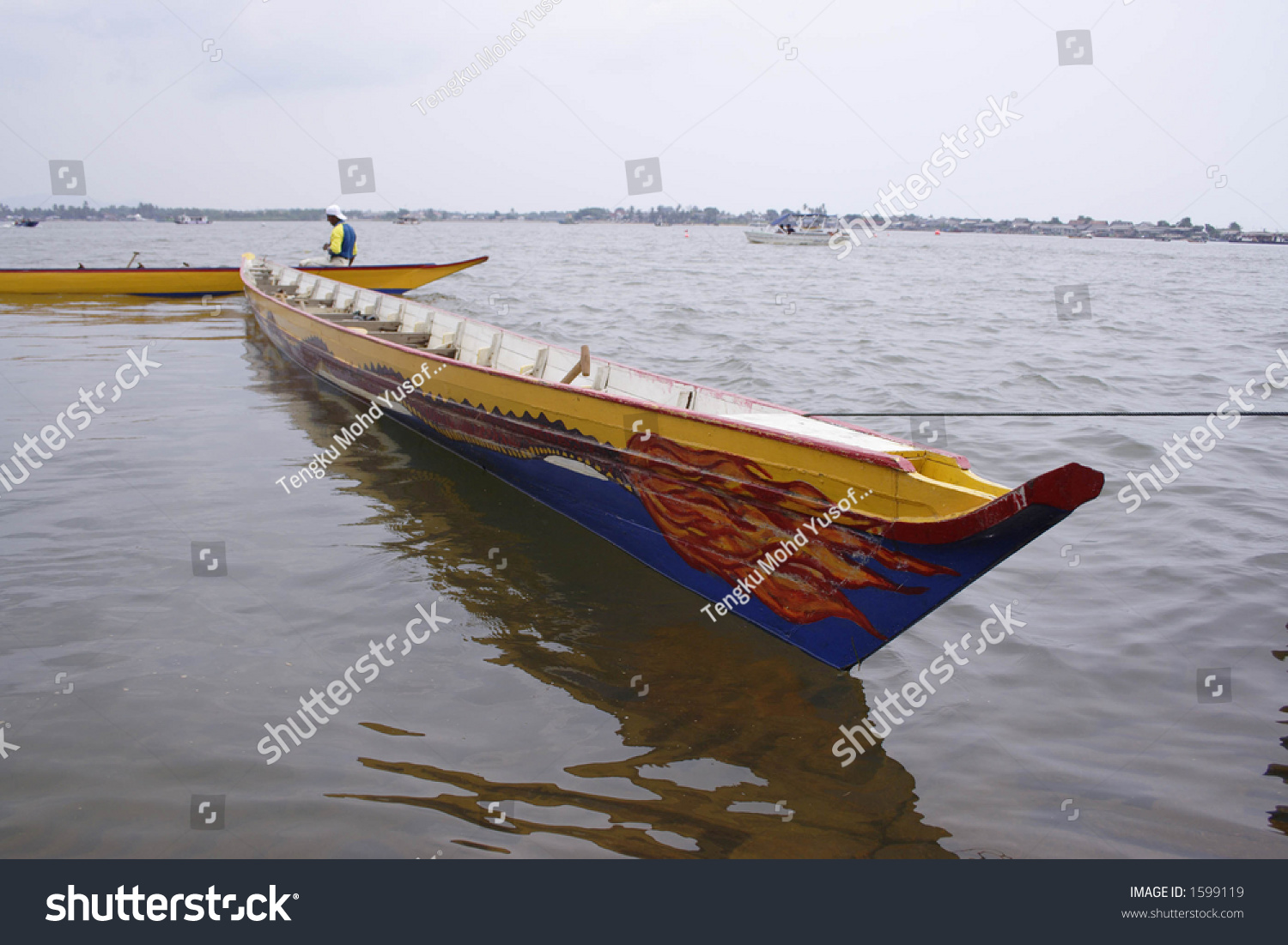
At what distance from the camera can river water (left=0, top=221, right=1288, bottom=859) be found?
3346mm

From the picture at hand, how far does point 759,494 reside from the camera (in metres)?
4.48

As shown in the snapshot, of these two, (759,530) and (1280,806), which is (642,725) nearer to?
(759,530)

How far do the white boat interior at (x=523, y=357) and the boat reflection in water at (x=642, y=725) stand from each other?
126cm

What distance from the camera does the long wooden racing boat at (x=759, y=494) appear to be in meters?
3.79

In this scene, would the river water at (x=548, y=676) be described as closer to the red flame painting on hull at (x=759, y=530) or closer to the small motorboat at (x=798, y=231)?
the red flame painting on hull at (x=759, y=530)

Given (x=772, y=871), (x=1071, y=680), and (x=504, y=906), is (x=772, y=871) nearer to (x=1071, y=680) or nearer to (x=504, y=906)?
(x=504, y=906)

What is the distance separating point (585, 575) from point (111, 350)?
451 inches

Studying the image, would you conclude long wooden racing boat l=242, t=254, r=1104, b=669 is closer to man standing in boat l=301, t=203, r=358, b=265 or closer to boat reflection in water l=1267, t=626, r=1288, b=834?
boat reflection in water l=1267, t=626, r=1288, b=834

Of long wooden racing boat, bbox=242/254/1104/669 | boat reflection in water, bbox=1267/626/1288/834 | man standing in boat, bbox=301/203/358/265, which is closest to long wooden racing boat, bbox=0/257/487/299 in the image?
man standing in boat, bbox=301/203/358/265

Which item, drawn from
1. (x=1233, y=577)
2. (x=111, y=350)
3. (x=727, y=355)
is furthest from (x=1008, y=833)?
(x=111, y=350)

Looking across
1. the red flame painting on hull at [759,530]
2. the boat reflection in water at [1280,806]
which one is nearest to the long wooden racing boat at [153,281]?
the red flame painting on hull at [759,530]

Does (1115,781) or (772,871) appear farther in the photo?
(1115,781)

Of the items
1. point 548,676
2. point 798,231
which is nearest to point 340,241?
point 548,676

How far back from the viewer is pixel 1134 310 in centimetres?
2022
